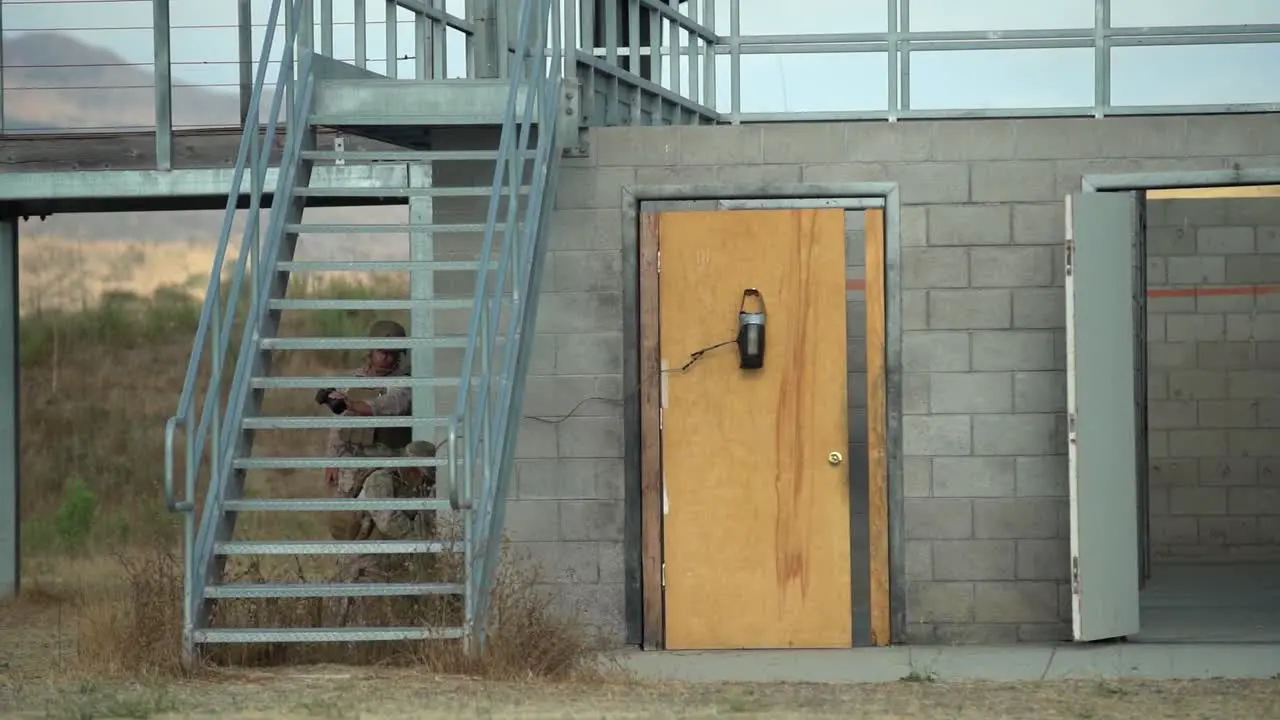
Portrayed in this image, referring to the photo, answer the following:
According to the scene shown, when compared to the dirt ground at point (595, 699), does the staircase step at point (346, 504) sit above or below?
above

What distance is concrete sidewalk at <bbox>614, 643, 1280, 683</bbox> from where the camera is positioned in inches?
376

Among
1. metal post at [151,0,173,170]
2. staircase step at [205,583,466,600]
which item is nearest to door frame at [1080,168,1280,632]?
staircase step at [205,583,466,600]

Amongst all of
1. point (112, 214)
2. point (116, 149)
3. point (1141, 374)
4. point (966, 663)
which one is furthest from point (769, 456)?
point (112, 214)

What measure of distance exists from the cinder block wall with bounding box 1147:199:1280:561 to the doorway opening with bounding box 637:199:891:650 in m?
6.47

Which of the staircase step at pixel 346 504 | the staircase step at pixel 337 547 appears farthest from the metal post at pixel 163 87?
the staircase step at pixel 337 547

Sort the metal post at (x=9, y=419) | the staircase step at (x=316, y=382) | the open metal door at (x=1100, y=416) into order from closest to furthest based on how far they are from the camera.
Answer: the staircase step at (x=316, y=382)
the open metal door at (x=1100, y=416)
the metal post at (x=9, y=419)

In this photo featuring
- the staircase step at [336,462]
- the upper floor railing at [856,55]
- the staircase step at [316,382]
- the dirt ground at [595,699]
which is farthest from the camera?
the upper floor railing at [856,55]

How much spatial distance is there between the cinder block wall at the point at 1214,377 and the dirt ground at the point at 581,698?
7564mm

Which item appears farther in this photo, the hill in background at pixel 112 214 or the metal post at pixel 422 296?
the hill in background at pixel 112 214

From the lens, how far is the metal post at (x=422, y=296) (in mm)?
10945

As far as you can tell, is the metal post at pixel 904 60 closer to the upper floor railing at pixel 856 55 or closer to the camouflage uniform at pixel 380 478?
the upper floor railing at pixel 856 55

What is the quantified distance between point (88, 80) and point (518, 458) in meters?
5.97

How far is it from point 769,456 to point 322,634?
2857 mm

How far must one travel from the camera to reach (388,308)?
8.97 m
